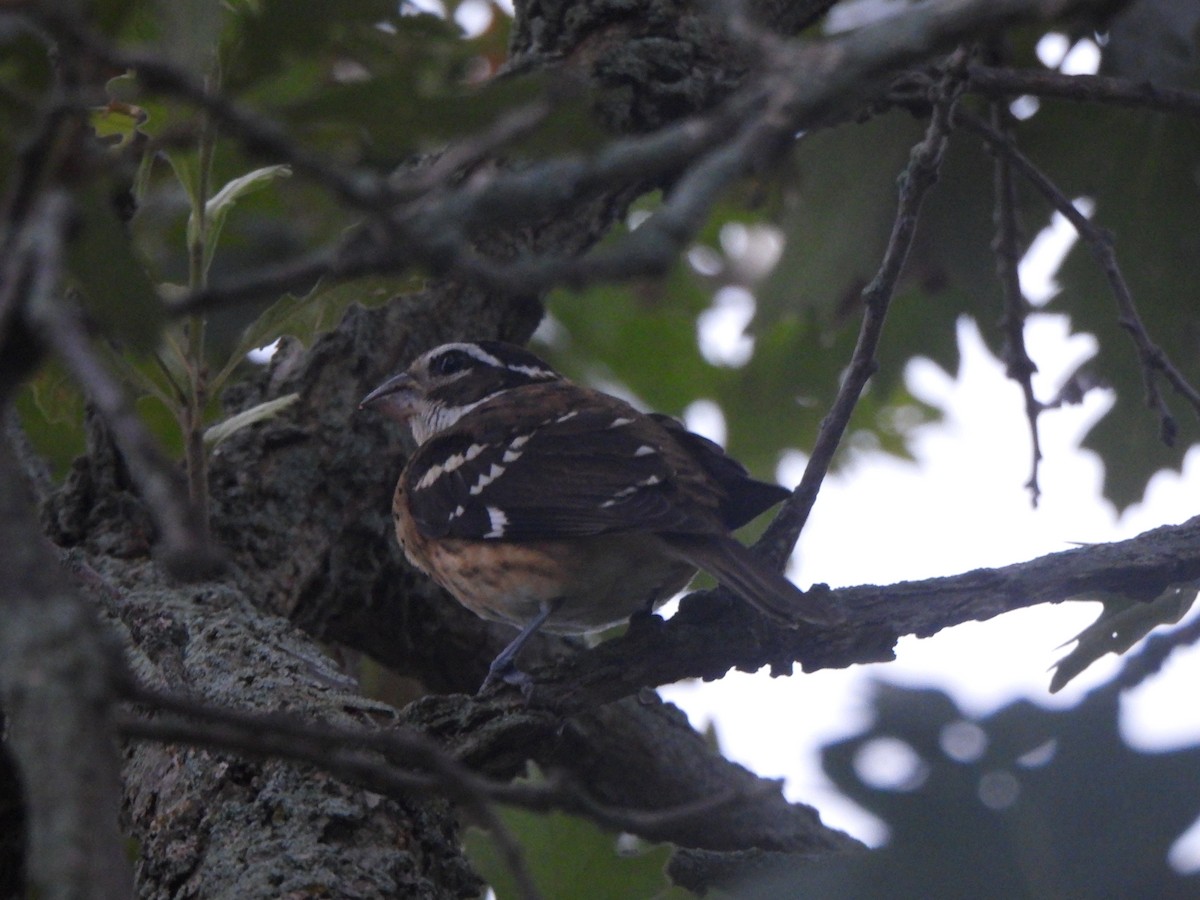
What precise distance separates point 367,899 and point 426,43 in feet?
9.45

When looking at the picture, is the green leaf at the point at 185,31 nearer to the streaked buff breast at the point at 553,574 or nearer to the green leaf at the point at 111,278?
the green leaf at the point at 111,278

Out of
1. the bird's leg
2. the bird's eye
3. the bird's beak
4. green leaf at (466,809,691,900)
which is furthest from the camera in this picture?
the bird's eye

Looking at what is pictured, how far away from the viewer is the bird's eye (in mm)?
4500

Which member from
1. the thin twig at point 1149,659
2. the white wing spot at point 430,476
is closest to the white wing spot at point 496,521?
the white wing spot at point 430,476

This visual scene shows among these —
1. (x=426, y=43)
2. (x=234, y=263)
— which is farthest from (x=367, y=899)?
(x=234, y=263)

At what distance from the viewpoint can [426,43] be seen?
4.35m

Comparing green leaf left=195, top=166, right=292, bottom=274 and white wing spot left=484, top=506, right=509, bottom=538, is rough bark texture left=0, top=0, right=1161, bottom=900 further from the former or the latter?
green leaf left=195, top=166, right=292, bottom=274

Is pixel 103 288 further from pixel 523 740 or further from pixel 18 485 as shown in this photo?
pixel 523 740

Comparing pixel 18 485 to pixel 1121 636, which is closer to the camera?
pixel 18 485

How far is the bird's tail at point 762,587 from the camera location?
9.70 feet

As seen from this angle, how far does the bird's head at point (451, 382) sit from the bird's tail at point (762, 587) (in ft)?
4.16

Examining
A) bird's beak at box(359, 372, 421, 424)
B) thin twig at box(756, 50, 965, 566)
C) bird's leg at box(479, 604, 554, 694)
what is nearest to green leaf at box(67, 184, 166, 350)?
thin twig at box(756, 50, 965, 566)

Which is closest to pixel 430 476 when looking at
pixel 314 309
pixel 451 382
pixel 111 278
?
pixel 451 382

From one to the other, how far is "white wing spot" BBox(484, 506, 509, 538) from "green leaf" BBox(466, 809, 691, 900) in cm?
95
